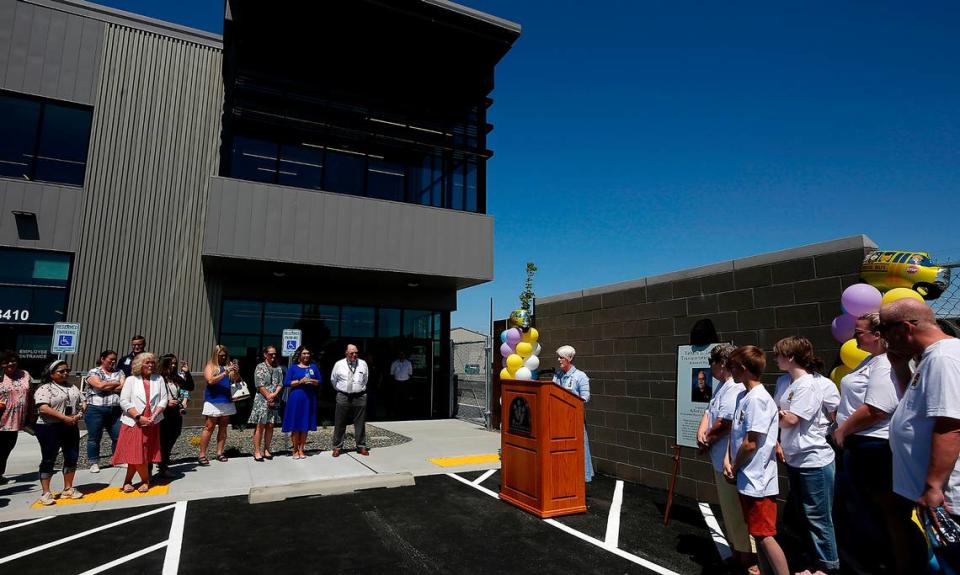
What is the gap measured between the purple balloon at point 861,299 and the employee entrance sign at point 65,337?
12468 mm

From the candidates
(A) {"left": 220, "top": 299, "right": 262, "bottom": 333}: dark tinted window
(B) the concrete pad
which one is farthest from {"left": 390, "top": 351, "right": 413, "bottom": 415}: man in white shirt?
(B) the concrete pad

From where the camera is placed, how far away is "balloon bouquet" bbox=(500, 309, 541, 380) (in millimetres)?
8578

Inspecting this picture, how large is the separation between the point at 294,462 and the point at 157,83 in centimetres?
1043

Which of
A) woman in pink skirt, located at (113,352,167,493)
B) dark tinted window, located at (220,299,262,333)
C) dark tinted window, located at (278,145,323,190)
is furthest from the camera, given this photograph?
dark tinted window, located at (220,299,262,333)

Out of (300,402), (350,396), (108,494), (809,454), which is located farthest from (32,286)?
(809,454)

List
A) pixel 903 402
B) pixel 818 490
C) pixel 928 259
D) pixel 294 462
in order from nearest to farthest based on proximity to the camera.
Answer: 1. pixel 903 402
2. pixel 818 490
3. pixel 928 259
4. pixel 294 462

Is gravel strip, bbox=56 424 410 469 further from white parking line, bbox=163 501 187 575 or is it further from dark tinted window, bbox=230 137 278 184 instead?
dark tinted window, bbox=230 137 278 184

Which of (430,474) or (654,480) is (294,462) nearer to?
(430,474)

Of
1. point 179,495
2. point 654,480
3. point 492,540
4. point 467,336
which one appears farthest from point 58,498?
point 467,336

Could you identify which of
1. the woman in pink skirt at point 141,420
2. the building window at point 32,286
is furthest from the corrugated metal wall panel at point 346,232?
the woman in pink skirt at point 141,420

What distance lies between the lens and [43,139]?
11734mm

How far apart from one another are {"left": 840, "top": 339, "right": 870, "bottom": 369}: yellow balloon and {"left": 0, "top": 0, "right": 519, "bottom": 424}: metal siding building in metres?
9.64

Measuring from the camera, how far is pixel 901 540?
121 inches

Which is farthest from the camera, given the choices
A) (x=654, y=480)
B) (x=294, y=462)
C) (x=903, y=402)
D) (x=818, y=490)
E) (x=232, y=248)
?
(x=232, y=248)
